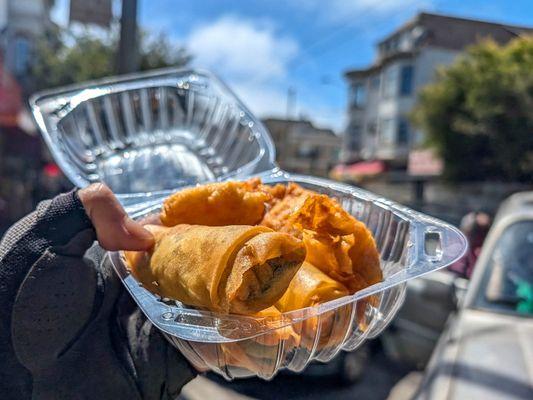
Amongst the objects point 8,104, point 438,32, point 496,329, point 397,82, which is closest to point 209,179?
point 496,329

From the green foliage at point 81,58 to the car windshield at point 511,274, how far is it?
8.90 m

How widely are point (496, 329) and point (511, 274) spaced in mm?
550

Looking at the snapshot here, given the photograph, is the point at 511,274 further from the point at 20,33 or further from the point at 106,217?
the point at 20,33

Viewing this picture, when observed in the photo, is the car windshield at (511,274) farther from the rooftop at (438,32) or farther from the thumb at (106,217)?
the rooftop at (438,32)

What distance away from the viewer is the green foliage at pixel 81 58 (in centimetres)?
1321

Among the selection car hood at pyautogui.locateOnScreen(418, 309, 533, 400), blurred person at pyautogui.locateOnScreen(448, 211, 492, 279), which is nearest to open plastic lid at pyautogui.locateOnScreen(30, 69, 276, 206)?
car hood at pyautogui.locateOnScreen(418, 309, 533, 400)

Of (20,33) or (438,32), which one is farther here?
(438,32)

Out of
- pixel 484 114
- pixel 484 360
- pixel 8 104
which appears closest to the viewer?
pixel 484 360

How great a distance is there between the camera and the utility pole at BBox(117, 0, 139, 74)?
512 cm

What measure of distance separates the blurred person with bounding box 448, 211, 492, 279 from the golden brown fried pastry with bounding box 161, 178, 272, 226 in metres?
2.67

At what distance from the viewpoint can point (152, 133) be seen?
2020 millimetres

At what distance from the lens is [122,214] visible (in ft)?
3.44

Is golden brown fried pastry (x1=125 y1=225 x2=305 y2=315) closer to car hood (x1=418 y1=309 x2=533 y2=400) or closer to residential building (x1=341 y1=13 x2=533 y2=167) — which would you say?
car hood (x1=418 y1=309 x2=533 y2=400)

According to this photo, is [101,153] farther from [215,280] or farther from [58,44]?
[58,44]
